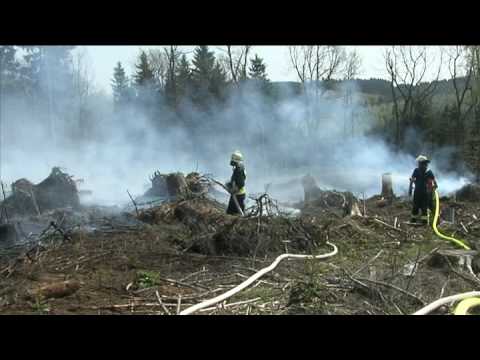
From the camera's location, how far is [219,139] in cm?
3334

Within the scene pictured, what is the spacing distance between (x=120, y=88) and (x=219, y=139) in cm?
1385

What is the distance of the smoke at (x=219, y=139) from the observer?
27.5 metres

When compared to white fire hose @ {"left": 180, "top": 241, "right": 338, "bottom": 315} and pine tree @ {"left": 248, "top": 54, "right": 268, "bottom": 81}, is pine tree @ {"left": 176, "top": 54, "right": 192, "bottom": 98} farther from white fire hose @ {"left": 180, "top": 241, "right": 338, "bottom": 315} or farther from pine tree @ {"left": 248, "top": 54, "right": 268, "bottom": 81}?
white fire hose @ {"left": 180, "top": 241, "right": 338, "bottom": 315}

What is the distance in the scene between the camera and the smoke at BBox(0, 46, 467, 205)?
1082 inches

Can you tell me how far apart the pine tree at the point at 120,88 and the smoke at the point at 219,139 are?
44.2 inches

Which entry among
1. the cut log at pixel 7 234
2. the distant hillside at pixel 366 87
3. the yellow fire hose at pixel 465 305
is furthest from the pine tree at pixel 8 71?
the yellow fire hose at pixel 465 305

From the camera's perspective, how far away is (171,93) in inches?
1339

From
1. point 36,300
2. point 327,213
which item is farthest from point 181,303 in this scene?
point 327,213

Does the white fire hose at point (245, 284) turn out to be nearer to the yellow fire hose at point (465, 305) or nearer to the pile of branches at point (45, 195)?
the yellow fire hose at point (465, 305)

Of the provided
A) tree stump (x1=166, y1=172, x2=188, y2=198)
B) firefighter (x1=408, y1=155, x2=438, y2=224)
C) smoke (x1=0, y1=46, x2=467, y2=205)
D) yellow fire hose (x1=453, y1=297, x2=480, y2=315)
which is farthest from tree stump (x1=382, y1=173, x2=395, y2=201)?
yellow fire hose (x1=453, y1=297, x2=480, y2=315)

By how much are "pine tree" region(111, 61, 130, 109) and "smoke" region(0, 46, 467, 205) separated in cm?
112
